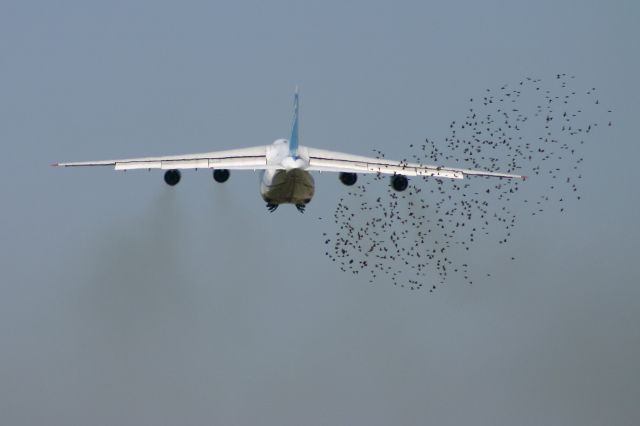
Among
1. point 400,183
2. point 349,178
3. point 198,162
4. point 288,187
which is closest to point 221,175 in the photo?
point 198,162

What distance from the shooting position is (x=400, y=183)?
165 feet

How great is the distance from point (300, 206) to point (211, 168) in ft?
16.9

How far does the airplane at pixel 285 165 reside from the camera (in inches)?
1855

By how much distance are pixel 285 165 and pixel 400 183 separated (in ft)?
23.8

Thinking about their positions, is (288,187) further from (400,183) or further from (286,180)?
(400,183)

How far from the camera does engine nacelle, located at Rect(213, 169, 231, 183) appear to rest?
170ft

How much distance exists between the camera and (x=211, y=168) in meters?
49.7

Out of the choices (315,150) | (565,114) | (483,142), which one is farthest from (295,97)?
(565,114)

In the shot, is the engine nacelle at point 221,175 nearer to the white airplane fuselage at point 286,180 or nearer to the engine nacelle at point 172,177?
the engine nacelle at point 172,177

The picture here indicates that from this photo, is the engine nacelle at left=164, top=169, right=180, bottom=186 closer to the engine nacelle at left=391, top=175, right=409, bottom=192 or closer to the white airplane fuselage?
the white airplane fuselage

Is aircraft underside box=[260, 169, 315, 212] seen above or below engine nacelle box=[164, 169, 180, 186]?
below

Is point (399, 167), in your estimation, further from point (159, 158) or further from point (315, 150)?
point (159, 158)

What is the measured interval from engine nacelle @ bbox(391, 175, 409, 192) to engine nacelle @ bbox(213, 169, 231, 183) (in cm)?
933

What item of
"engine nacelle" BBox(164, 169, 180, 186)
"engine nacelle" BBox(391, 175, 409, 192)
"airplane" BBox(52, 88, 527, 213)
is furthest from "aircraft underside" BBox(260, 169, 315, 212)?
"engine nacelle" BBox(391, 175, 409, 192)
